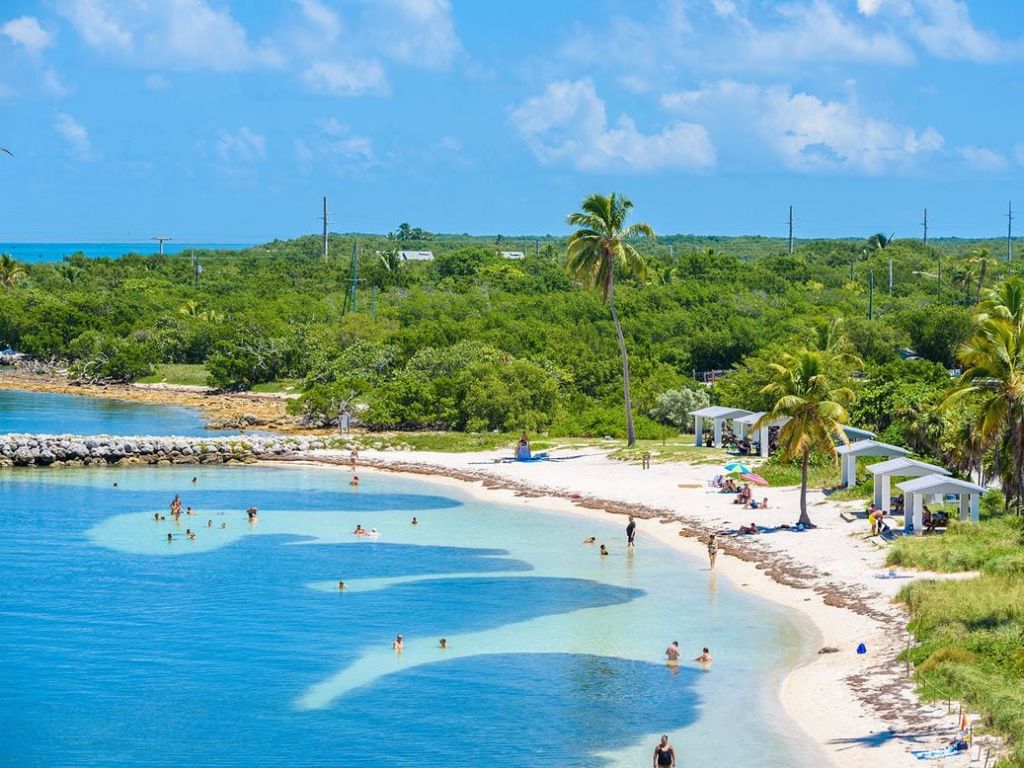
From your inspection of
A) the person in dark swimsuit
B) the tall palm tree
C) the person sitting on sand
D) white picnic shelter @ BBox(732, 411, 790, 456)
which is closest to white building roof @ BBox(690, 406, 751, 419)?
white picnic shelter @ BBox(732, 411, 790, 456)

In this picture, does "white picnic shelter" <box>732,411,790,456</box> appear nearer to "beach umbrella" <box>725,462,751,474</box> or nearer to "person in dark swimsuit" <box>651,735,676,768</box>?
"beach umbrella" <box>725,462,751,474</box>

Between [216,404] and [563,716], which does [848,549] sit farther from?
[216,404]

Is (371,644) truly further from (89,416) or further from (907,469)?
(89,416)

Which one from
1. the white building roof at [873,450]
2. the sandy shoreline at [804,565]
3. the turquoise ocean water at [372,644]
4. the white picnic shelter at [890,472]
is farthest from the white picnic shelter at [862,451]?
the turquoise ocean water at [372,644]

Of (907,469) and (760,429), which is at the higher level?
(760,429)

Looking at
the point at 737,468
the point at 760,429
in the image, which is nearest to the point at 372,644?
the point at 737,468
